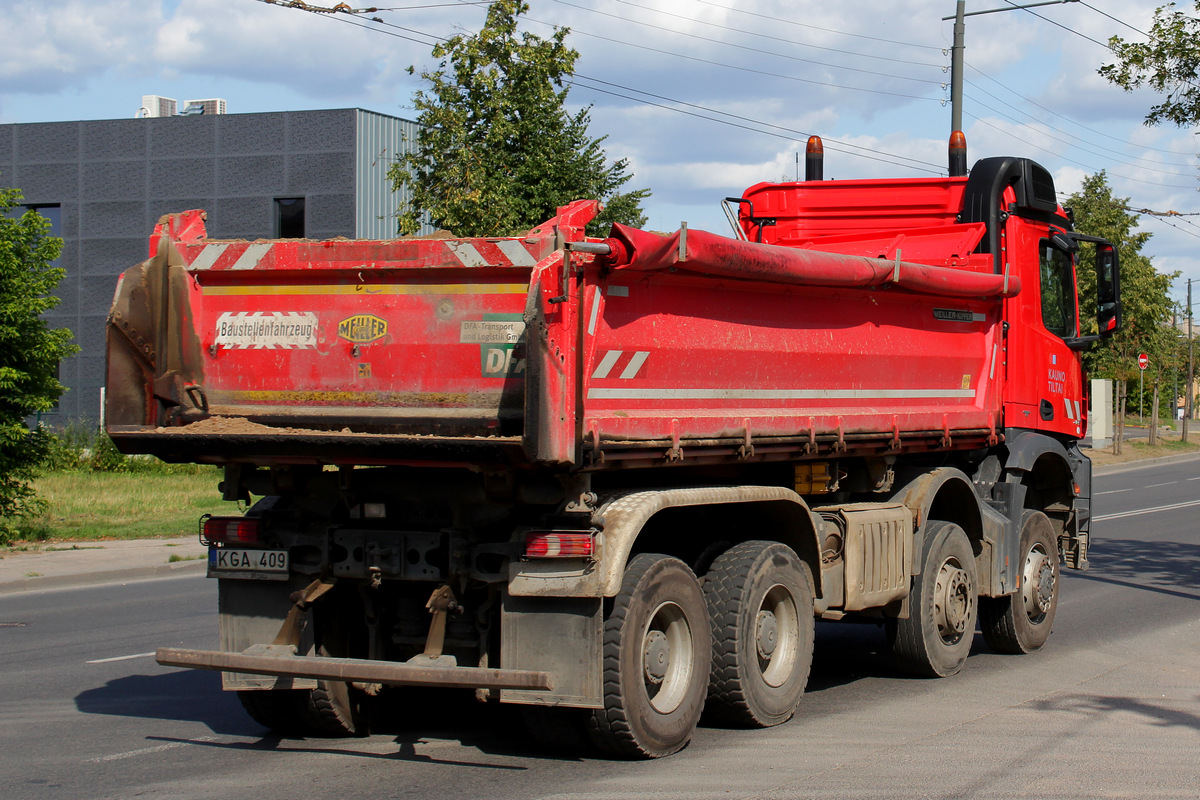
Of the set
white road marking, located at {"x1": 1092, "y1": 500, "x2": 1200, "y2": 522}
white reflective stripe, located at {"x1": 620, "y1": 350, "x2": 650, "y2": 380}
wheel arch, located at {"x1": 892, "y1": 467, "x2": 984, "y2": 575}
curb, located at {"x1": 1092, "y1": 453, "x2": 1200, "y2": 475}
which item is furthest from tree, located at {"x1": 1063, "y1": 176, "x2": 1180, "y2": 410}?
white reflective stripe, located at {"x1": 620, "y1": 350, "x2": 650, "y2": 380}

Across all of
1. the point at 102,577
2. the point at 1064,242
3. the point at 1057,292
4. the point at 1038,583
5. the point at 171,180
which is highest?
the point at 171,180

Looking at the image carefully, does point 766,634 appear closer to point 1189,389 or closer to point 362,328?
point 362,328

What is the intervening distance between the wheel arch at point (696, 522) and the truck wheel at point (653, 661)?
0.19 metres

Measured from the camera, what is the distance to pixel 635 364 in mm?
5930

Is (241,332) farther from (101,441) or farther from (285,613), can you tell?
(101,441)

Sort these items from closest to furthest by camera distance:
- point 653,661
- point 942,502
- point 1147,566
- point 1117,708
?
1. point 653,661
2. point 1117,708
3. point 942,502
4. point 1147,566

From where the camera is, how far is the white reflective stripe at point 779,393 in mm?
5863

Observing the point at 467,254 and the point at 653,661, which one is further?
the point at 653,661

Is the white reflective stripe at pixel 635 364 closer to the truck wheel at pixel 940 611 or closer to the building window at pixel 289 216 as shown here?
the truck wheel at pixel 940 611

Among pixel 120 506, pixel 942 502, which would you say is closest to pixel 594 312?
pixel 942 502

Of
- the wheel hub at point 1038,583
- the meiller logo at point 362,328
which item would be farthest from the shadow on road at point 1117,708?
the meiller logo at point 362,328

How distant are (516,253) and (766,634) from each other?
2487 millimetres

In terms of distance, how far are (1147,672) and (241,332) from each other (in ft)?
20.3

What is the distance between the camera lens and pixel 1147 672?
27.9 ft
